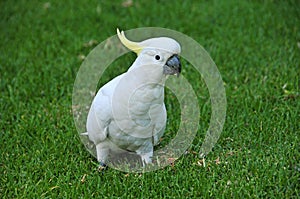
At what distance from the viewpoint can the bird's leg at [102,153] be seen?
10.3 feet

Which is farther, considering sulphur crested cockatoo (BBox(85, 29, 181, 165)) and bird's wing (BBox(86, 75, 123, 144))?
bird's wing (BBox(86, 75, 123, 144))

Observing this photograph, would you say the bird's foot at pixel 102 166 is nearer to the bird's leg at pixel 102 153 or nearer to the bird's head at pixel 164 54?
the bird's leg at pixel 102 153

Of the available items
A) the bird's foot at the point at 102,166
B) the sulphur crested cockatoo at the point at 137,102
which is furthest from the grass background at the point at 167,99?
the sulphur crested cockatoo at the point at 137,102

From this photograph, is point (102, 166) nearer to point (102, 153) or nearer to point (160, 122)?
point (102, 153)

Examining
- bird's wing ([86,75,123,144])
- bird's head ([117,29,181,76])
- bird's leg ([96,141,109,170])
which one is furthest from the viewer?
bird's leg ([96,141,109,170])

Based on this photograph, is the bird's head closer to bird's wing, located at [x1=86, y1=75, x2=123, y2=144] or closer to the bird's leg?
bird's wing, located at [x1=86, y1=75, x2=123, y2=144]

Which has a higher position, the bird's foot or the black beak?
the black beak

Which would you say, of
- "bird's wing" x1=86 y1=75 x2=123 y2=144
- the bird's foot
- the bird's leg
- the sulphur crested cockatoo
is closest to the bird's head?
the sulphur crested cockatoo

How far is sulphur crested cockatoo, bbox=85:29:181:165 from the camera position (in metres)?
2.75

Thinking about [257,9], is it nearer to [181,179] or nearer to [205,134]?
[205,134]

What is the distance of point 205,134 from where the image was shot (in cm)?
355

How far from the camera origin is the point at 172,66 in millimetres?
2738

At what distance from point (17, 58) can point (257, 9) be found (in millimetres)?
2453

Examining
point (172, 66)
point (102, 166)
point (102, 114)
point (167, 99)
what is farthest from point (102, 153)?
point (167, 99)
